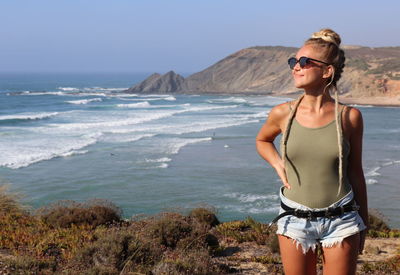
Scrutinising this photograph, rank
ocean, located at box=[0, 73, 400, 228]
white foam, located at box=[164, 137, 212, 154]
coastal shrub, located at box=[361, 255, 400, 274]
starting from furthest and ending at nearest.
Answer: white foam, located at box=[164, 137, 212, 154] < ocean, located at box=[0, 73, 400, 228] < coastal shrub, located at box=[361, 255, 400, 274]

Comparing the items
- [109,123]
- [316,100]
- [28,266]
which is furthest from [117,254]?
[109,123]

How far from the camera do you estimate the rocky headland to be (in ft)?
280

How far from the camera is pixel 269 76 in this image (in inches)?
4688

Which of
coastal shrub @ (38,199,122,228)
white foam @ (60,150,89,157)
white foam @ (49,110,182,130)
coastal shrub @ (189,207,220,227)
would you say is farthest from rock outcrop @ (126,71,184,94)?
coastal shrub @ (38,199,122,228)

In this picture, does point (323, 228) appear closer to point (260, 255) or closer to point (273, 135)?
point (273, 135)

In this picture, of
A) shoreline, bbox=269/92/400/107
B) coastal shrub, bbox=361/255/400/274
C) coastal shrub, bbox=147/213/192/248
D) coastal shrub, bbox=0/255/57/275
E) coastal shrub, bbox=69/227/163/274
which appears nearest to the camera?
coastal shrub, bbox=0/255/57/275

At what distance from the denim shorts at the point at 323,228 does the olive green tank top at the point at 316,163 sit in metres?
0.05

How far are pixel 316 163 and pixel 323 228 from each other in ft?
1.05

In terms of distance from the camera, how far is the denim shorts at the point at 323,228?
2676mm

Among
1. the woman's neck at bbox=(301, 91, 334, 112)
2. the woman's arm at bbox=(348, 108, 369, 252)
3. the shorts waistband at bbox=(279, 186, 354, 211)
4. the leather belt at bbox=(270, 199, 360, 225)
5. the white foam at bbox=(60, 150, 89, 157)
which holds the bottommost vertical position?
the white foam at bbox=(60, 150, 89, 157)

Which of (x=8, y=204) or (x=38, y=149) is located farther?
(x=38, y=149)

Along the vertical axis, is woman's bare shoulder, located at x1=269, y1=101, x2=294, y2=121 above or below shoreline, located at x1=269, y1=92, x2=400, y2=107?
above

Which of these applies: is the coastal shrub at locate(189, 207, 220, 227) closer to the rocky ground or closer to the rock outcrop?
the rocky ground

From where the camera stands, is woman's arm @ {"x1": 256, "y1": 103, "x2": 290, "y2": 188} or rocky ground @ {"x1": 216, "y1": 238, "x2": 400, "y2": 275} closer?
woman's arm @ {"x1": 256, "y1": 103, "x2": 290, "y2": 188}
